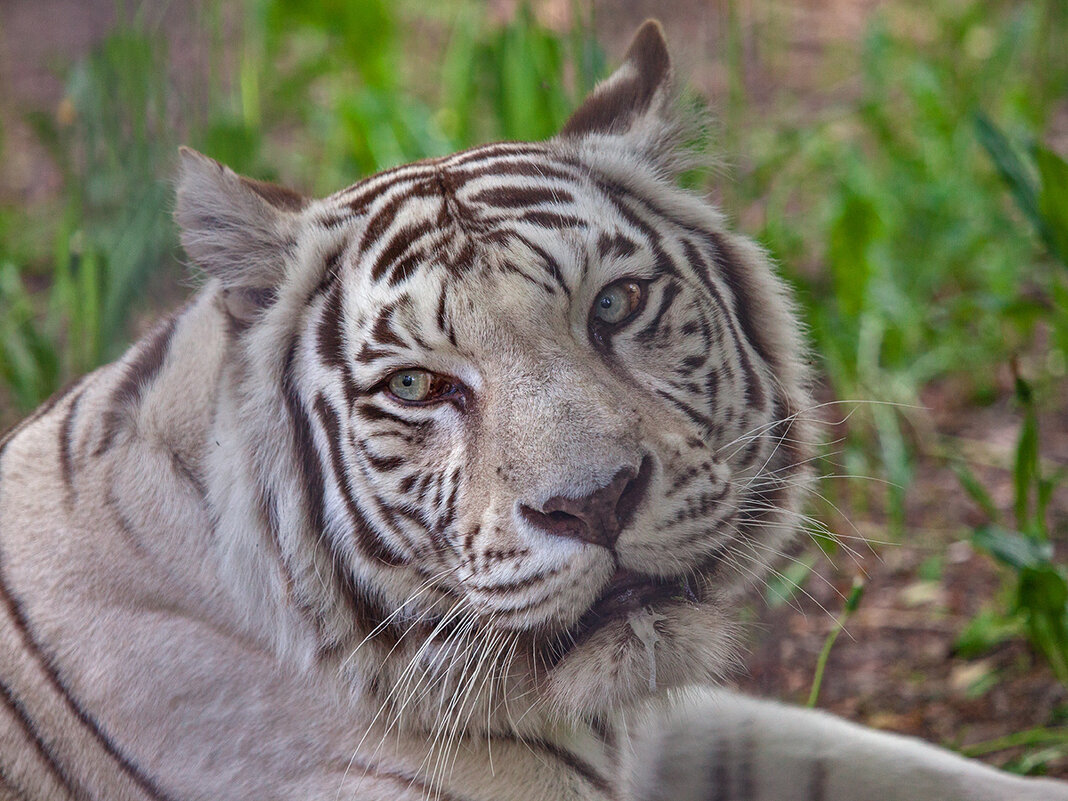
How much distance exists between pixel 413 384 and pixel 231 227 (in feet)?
1.13

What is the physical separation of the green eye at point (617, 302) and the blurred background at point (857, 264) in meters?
0.44

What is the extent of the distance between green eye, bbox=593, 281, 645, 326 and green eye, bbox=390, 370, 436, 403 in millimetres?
255

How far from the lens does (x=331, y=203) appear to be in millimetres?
1653

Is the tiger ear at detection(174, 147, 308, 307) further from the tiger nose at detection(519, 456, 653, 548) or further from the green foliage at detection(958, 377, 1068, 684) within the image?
the green foliage at detection(958, 377, 1068, 684)

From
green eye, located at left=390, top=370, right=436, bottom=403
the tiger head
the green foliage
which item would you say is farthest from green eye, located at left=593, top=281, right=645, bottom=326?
the green foliage

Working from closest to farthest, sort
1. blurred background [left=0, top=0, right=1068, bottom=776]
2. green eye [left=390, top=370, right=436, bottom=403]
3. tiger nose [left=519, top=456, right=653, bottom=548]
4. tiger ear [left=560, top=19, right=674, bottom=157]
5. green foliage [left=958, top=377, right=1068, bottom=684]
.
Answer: tiger nose [left=519, top=456, right=653, bottom=548], green eye [left=390, top=370, right=436, bottom=403], tiger ear [left=560, top=19, right=674, bottom=157], green foliage [left=958, top=377, right=1068, bottom=684], blurred background [left=0, top=0, right=1068, bottom=776]

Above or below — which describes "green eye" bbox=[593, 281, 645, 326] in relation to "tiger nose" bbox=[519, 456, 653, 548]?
above

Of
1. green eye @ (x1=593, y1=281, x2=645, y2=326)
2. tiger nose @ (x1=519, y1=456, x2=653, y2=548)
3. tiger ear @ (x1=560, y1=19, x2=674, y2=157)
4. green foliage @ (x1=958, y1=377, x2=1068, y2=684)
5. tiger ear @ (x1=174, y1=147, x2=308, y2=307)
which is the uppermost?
tiger ear @ (x1=560, y1=19, x2=674, y2=157)

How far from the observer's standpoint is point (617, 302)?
1.53m

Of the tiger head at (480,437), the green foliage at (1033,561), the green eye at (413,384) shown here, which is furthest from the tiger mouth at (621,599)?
the green foliage at (1033,561)

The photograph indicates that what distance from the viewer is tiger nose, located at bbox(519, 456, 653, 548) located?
129 cm

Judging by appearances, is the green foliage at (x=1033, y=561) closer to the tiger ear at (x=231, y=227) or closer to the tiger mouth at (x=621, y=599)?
the tiger mouth at (x=621, y=599)

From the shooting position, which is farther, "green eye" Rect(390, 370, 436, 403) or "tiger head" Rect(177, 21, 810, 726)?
"green eye" Rect(390, 370, 436, 403)

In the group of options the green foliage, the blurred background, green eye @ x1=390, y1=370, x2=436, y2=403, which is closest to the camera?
green eye @ x1=390, y1=370, x2=436, y2=403
